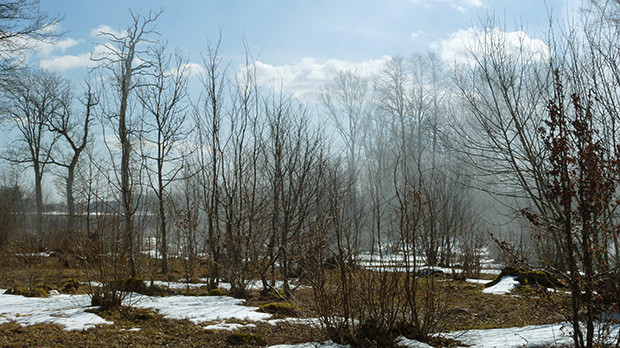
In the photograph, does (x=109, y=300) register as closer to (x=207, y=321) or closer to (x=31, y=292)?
(x=207, y=321)

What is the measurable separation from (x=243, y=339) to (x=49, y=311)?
10.0 ft

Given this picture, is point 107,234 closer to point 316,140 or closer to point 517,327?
point 316,140

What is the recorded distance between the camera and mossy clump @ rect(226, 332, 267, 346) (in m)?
5.25

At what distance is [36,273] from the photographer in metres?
10.8

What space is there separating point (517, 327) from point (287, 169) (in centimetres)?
498

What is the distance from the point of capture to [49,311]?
6.25 meters

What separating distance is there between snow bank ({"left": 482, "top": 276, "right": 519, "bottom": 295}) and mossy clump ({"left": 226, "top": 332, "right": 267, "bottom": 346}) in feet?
19.9

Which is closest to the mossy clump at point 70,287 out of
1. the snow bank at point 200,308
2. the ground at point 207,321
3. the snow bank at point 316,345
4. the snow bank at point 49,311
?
→ the ground at point 207,321

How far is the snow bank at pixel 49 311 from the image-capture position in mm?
5609

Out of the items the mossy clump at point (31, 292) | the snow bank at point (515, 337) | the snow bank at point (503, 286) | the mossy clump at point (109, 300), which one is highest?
the mossy clump at point (109, 300)

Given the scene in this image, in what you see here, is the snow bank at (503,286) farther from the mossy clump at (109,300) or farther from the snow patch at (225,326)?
the mossy clump at (109,300)

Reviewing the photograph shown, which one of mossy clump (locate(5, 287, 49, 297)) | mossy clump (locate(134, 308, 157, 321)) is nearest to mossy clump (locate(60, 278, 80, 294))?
mossy clump (locate(5, 287, 49, 297))

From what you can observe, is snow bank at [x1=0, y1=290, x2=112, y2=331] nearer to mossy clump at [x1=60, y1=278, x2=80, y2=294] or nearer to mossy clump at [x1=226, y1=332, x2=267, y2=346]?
mossy clump at [x1=60, y1=278, x2=80, y2=294]

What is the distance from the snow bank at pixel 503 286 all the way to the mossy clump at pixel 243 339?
6.06 meters
